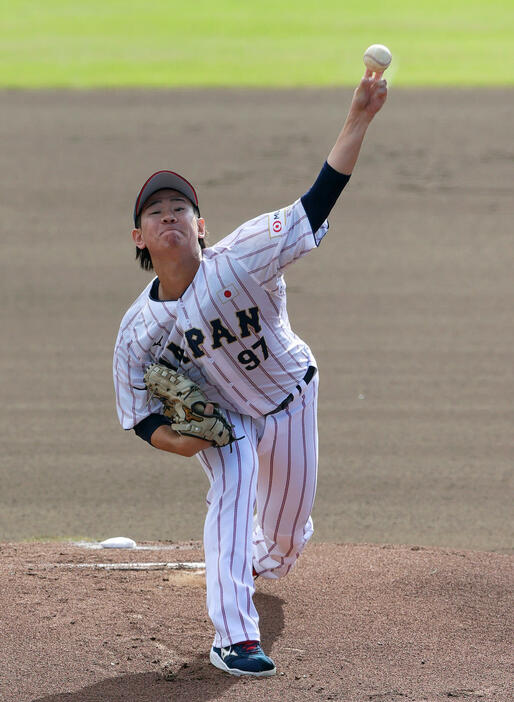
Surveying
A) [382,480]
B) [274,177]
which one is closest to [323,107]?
[274,177]

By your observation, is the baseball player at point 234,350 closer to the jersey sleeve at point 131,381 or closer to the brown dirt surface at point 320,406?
the jersey sleeve at point 131,381

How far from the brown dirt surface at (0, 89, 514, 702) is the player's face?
53.8 inches

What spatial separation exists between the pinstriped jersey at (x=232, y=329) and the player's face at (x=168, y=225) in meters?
0.10

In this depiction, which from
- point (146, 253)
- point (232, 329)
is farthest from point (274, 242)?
point (146, 253)

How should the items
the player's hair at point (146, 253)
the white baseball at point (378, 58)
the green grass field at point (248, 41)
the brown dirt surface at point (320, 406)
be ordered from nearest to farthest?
the white baseball at point (378, 58), the brown dirt surface at point (320, 406), the player's hair at point (146, 253), the green grass field at point (248, 41)

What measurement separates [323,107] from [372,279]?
633 cm

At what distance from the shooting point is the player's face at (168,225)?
12.9 feet

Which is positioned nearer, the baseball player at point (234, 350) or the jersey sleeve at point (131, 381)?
the baseball player at point (234, 350)

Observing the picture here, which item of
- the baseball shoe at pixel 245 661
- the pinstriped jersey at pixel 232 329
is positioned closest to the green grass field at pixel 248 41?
the pinstriped jersey at pixel 232 329

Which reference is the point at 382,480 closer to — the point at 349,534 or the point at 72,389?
the point at 349,534

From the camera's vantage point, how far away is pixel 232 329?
391 cm

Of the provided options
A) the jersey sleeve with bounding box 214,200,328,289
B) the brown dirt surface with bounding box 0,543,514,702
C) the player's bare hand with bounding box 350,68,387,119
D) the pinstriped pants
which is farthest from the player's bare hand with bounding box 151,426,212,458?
the player's bare hand with bounding box 350,68,387,119

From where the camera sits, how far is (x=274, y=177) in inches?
513

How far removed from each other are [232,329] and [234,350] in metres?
0.09
